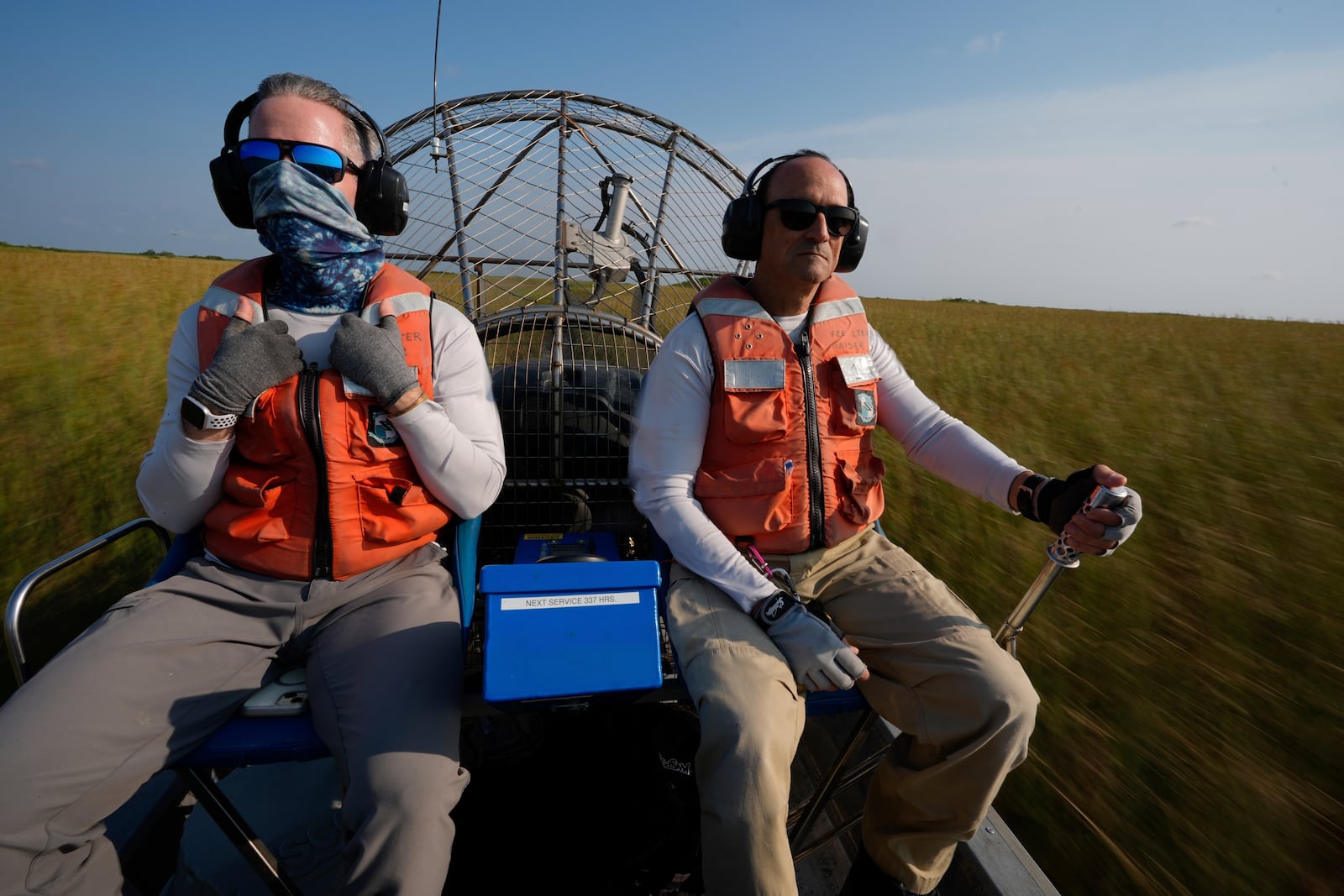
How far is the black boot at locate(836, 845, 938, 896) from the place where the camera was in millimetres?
1870

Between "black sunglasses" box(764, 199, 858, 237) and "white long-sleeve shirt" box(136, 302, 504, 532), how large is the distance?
129 cm

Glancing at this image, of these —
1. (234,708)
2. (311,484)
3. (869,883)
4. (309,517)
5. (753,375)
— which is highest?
(753,375)

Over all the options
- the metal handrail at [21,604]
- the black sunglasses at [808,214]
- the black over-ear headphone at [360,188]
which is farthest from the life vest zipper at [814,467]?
the metal handrail at [21,604]

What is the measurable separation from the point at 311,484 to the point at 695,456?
1311 mm

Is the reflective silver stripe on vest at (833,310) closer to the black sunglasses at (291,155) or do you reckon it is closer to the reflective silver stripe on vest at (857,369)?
the reflective silver stripe on vest at (857,369)

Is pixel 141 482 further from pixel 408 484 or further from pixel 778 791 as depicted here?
pixel 778 791

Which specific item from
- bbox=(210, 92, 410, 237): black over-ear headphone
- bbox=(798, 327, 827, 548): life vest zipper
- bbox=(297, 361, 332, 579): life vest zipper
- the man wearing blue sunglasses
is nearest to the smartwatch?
the man wearing blue sunglasses

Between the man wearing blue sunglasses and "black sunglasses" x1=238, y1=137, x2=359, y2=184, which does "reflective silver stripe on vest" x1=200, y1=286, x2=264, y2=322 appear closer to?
the man wearing blue sunglasses

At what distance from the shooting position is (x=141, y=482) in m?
1.96

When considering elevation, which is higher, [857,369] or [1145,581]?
[857,369]

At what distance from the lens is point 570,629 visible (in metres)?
1.75

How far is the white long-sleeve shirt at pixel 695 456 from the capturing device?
6.95 feet

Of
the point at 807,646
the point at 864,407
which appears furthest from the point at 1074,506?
the point at 807,646

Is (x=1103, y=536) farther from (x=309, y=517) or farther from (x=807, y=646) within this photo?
(x=309, y=517)
